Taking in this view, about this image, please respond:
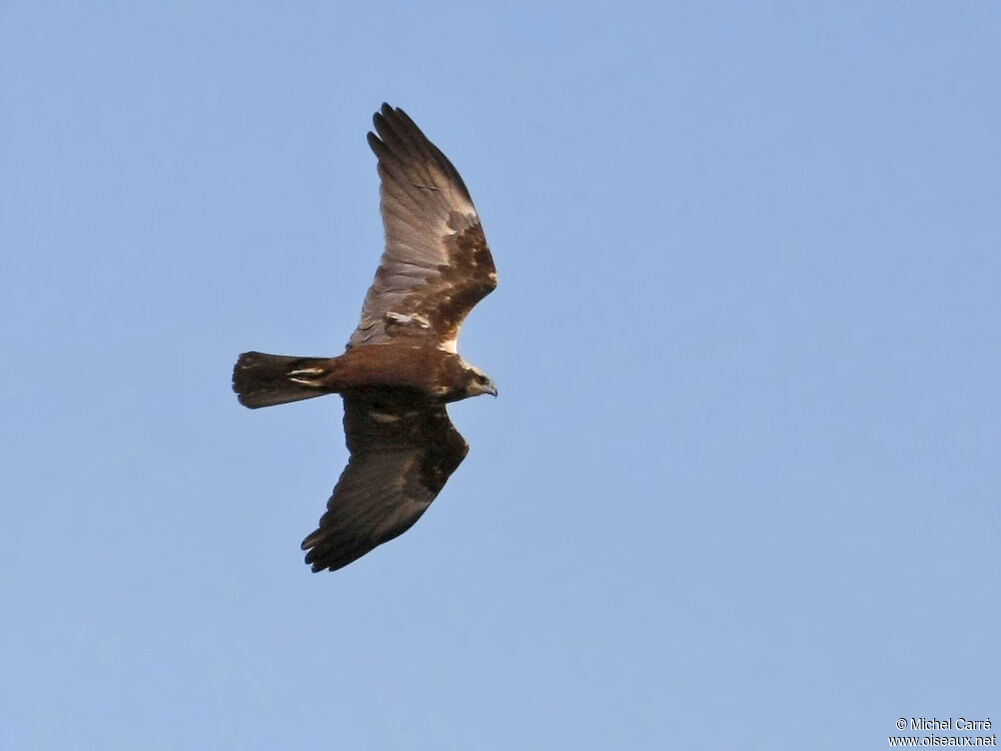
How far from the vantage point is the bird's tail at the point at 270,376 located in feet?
39.9

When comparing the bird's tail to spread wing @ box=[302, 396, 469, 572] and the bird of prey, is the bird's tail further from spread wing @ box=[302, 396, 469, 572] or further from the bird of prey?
spread wing @ box=[302, 396, 469, 572]

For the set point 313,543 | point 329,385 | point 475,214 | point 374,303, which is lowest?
point 313,543

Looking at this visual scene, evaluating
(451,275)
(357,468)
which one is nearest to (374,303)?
(451,275)

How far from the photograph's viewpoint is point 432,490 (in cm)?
1338

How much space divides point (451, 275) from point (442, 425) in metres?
1.37

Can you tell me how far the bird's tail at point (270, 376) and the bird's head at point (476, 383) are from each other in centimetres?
127

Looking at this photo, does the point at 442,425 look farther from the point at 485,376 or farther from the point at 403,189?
the point at 403,189

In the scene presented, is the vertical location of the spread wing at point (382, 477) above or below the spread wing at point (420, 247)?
below

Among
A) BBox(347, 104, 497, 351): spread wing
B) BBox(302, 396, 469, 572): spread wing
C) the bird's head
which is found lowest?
BBox(302, 396, 469, 572): spread wing

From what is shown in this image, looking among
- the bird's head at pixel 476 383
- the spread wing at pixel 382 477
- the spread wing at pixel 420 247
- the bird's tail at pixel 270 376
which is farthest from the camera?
the spread wing at pixel 382 477

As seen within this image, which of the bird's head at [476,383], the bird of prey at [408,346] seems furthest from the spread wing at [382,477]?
the bird's head at [476,383]

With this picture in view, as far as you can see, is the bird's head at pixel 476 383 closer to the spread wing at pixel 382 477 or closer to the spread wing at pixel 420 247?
the spread wing at pixel 420 247

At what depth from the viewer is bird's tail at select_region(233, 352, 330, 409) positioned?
479 inches

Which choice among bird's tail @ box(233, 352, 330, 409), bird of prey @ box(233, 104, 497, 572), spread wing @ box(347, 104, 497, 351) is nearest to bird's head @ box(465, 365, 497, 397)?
bird of prey @ box(233, 104, 497, 572)
